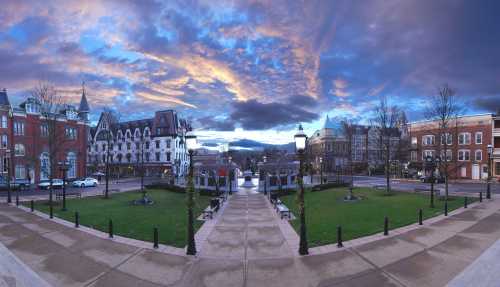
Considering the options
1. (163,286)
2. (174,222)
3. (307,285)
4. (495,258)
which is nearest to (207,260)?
(163,286)

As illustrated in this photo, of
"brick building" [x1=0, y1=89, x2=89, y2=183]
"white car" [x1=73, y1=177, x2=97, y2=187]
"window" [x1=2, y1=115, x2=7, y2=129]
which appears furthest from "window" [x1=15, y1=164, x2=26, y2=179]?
"white car" [x1=73, y1=177, x2=97, y2=187]

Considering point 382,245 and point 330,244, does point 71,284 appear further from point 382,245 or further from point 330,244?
point 382,245

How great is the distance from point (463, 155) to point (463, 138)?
10.3 feet

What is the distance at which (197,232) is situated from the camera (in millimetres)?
14242

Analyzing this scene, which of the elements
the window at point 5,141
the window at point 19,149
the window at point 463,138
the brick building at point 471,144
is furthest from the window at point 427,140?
the window at point 5,141

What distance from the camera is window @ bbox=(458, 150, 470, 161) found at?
164 feet

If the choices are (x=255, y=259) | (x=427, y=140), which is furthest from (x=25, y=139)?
(x=427, y=140)

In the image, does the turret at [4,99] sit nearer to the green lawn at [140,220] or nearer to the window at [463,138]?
the green lawn at [140,220]

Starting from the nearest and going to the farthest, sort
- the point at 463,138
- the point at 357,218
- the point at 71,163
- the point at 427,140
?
the point at 357,218
the point at 463,138
the point at 71,163
the point at 427,140

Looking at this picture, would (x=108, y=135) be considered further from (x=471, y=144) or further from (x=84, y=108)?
(x=471, y=144)

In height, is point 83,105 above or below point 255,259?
above

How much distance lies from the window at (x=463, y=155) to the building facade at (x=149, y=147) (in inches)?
2401

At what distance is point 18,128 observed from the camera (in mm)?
46406

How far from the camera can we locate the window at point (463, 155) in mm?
50000
